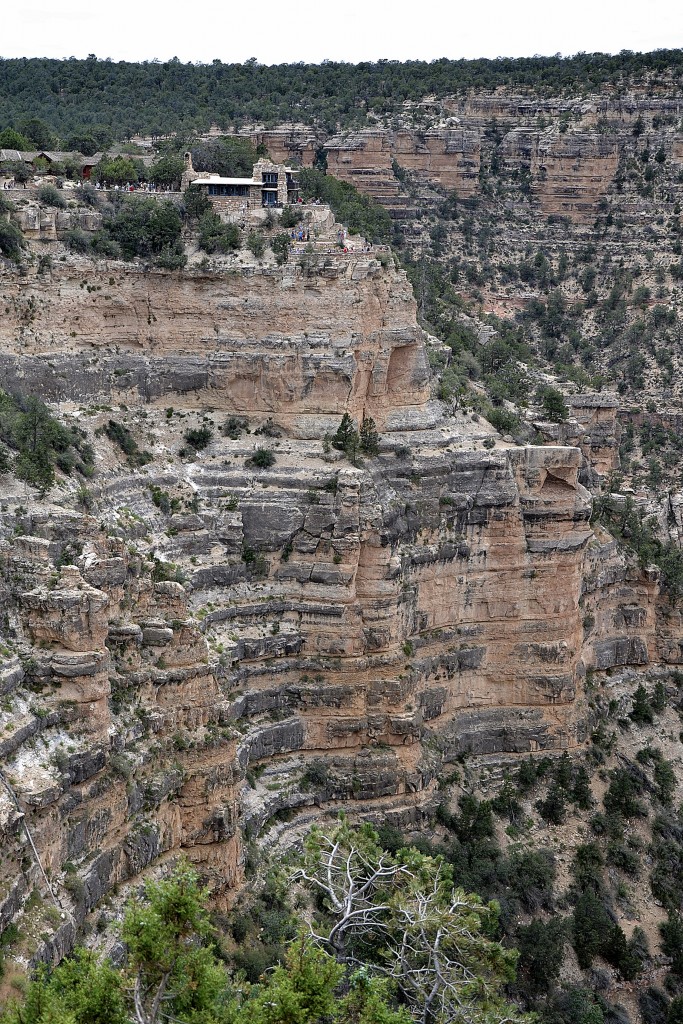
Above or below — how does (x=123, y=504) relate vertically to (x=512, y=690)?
above

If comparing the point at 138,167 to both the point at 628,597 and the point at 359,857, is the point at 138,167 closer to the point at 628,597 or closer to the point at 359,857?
the point at 628,597

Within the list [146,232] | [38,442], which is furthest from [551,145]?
[38,442]

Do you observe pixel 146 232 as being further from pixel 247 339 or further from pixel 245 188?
pixel 245 188

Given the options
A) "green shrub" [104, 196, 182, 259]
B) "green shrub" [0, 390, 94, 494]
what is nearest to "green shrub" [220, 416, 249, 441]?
"green shrub" [0, 390, 94, 494]

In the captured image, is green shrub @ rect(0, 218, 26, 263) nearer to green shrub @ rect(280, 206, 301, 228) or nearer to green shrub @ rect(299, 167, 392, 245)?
green shrub @ rect(280, 206, 301, 228)

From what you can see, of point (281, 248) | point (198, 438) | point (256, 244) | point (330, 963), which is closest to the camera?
point (330, 963)

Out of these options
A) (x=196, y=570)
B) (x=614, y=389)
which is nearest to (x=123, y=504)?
(x=196, y=570)
